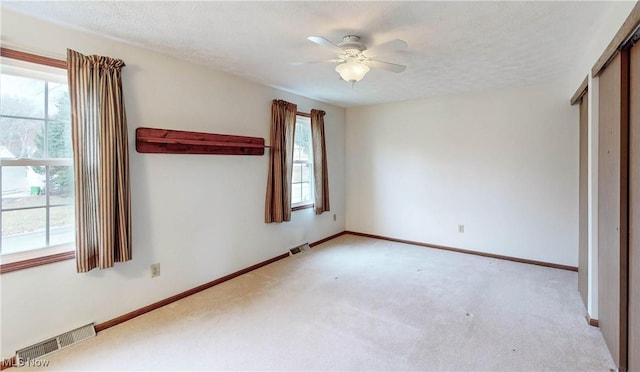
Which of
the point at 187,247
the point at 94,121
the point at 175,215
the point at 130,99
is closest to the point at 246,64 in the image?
the point at 130,99

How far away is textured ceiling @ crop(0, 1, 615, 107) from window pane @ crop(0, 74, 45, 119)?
466 millimetres

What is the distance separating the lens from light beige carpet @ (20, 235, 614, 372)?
2084 millimetres

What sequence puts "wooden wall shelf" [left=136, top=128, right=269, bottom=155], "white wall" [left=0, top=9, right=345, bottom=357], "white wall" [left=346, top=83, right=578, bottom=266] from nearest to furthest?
"white wall" [left=0, top=9, right=345, bottom=357] → "wooden wall shelf" [left=136, top=128, right=269, bottom=155] → "white wall" [left=346, top=83, right=578, bottom=266]

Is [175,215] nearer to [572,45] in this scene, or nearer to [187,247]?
[187,247]

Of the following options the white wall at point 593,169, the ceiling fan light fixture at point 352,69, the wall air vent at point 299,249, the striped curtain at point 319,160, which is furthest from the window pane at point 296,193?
the white wall at point 593,169

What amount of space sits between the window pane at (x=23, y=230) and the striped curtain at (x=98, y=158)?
0.88 feet

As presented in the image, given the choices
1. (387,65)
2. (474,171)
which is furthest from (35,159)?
(474,171)

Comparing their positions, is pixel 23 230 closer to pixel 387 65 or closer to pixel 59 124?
pixel 59 124

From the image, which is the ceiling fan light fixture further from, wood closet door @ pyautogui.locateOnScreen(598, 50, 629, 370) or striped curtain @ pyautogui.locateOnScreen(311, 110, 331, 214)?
striped curtain @ pyautogui.locateOnScreen(311, 110, 331, 214)

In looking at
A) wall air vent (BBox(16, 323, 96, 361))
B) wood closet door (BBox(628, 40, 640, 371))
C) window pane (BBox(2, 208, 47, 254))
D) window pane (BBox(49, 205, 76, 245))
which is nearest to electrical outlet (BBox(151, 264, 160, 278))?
Answer: wall air vent (BBox(16, 323, 96, 361))

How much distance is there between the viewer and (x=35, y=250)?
218cm

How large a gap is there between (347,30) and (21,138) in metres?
2.46

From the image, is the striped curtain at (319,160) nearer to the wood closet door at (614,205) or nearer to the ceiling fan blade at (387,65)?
the ceiling fan blade at (387,65)

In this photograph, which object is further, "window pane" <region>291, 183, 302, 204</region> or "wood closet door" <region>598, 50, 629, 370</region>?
"window pane" <region>291, 183, 302, 204</region>
